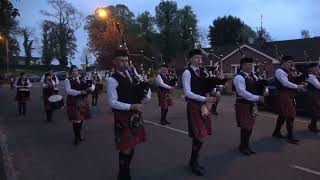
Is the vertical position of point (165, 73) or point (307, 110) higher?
point (165, 73)

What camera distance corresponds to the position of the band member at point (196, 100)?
28.0 ft

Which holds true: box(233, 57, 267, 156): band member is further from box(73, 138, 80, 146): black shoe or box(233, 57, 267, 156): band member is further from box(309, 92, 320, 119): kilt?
box(73, 138, 80, 146): black shoe

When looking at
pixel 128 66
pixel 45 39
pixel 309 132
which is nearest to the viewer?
pixel 128 66

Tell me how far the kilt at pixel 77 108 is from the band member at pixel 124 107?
163 inches

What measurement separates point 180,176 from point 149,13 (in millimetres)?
83956

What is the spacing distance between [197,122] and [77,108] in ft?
13.0

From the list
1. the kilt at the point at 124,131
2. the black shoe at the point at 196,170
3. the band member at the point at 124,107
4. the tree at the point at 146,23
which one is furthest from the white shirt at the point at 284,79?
the tree at the point at 146,23

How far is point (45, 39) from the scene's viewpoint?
97.6 m

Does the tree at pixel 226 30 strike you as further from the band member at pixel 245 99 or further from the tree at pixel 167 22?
the band member at pixel 245 99

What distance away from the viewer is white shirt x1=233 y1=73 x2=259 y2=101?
984cm

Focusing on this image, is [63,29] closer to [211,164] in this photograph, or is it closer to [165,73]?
[165,73]

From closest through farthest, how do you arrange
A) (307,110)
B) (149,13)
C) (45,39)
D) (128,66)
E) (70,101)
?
(128,66), (70,101), (307,110), (149,13), (45,39)

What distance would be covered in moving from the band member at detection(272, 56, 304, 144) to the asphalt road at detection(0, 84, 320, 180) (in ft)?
1.50

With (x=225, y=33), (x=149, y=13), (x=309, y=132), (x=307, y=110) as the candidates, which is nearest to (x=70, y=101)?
(x=309, y=132)
